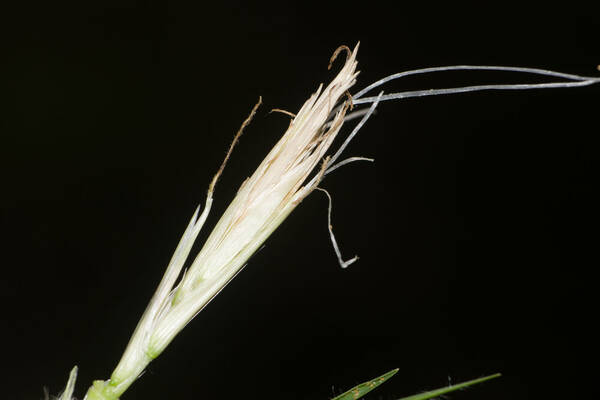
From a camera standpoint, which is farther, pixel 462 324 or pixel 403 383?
pixel 462 324

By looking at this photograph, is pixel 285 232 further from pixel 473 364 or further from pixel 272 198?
pixel 272 198

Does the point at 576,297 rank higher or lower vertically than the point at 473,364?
higher

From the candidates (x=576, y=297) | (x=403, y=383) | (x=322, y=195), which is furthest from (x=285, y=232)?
(x=576, y=297)

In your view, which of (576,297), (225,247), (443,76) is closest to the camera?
(225,247)

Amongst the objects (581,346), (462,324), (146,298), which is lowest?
(581,346)

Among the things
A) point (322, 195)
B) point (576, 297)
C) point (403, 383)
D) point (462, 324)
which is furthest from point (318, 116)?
point (576, 297)

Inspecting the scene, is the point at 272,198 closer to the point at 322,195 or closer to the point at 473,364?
the point at 322,195

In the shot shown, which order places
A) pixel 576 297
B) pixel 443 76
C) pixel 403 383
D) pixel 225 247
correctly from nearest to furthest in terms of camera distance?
pixel 225 247
pixel 403 383
pixel 443 76
pixel 576 297

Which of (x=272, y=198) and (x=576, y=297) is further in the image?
(x=576, y=297)

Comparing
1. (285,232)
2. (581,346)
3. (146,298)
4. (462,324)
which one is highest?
(285,232)
